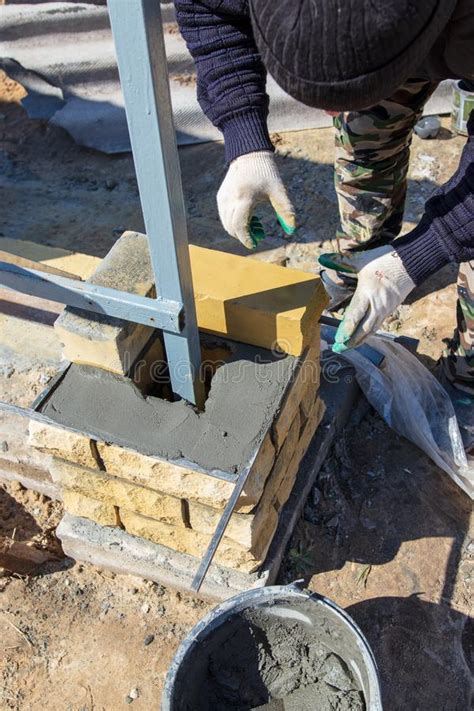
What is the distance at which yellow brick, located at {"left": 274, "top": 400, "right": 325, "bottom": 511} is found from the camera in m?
2.43

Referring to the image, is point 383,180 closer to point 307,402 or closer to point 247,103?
point 247,103

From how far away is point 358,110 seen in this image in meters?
1.79

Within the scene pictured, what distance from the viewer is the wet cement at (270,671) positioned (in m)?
2.10

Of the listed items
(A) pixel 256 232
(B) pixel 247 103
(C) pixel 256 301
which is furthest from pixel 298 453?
(B) pixel 247 103

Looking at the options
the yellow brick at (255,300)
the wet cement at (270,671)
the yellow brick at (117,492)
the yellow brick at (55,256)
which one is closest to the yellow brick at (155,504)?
the yellow brick at (117,492)

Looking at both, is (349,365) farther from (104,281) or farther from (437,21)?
(437,21)

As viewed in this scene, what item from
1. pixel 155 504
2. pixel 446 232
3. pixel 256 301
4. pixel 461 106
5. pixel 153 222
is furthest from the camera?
pixel 461 106

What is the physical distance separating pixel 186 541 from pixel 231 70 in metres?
1.59

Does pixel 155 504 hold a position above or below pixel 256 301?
below

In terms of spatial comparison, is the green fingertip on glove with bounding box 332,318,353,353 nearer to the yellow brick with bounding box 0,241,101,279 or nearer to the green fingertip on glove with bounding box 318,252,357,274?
the green fingertip on glove with bounding box 318,252,357,274

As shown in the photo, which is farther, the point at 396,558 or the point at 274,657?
the point at 396,558

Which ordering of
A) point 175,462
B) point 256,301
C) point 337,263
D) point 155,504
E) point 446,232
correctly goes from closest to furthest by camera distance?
1. point 175,462
2. point 256,301
3. point 155,504
4. point 446,232
5. point 337,263

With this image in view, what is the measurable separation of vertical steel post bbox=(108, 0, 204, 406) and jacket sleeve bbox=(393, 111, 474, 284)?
0.87m

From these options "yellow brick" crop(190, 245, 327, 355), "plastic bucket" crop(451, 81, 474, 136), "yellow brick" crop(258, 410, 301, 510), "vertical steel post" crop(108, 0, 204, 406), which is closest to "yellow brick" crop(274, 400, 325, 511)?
"yellow brick" crop(258, 410, 301, 510)
